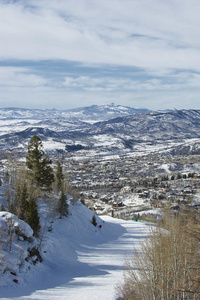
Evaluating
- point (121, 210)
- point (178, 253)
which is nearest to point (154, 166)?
point (121, 210)

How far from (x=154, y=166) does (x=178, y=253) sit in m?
188

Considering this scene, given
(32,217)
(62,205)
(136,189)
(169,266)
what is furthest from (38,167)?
(136,189)

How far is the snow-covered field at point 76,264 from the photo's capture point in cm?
1936

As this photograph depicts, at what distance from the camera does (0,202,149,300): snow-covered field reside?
19.4 metres

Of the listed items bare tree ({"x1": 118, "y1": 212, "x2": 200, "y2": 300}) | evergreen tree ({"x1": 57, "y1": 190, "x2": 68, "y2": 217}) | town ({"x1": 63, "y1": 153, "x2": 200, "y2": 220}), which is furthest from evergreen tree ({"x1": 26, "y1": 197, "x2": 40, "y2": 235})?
town ({"x1": 63, "y1": 153, "x2": 200, "y2": 220})

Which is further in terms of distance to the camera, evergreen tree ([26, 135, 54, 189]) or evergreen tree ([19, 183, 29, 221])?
evergreen tree ([26, 135, 54, 189])

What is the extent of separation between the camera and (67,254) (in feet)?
98.1

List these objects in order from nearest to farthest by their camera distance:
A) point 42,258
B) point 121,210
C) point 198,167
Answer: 1. point 42,258
2. point 121,210
3. point 198,167

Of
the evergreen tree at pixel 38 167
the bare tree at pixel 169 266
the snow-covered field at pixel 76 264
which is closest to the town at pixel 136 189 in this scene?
the snow-covered field at pixel 76 264

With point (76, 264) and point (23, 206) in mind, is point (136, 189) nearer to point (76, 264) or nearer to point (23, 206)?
point (76, 264)

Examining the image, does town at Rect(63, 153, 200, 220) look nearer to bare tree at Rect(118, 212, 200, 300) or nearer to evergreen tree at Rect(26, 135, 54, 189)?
evergreen tree at Rect(26, 135, 54, 189)

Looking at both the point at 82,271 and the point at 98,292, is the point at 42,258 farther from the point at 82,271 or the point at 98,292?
the point at 98,292

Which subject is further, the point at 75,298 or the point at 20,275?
the point at 20,275

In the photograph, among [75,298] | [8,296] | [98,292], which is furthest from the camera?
[98,292]
